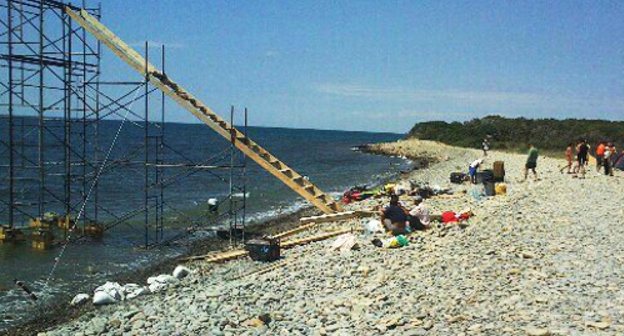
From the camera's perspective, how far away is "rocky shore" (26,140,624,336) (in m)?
7.80

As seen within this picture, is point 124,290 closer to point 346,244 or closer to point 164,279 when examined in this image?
point 164,279

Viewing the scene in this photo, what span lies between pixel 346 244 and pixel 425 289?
4.07m

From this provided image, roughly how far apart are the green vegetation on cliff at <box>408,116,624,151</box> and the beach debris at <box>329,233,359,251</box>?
4595 cm

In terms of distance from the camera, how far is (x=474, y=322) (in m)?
7.59

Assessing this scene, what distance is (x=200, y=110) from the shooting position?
61.2 ft

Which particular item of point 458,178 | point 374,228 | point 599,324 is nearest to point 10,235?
point 374,228

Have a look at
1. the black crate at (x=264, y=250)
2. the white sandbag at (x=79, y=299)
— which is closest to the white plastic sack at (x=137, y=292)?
the white sandbag at (x=79, y=299)

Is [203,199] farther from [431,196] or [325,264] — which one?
[325,264]

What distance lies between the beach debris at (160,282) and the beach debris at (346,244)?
382cm

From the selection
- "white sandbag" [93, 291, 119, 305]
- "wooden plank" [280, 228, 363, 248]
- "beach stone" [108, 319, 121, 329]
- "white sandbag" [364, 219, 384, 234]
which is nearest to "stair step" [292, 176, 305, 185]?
"wooden plank" [280, 228, 363, 248]

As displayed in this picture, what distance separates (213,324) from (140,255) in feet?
28.9

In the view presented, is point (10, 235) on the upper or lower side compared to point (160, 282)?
upper

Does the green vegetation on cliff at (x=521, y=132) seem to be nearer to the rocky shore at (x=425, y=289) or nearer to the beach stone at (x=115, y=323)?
the rocky shore at (x=425, y=289)

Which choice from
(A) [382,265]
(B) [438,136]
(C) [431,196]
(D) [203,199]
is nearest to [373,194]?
(C) [431,196]
